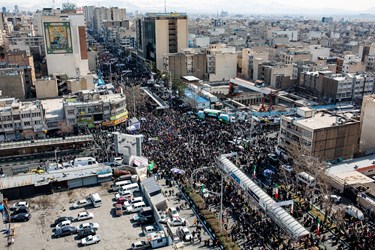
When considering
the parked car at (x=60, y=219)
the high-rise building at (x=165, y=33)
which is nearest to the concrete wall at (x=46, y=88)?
the high-rise building at (x=165, y=33)

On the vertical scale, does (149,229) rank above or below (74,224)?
above

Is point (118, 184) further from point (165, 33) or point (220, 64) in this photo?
point (165, 33)

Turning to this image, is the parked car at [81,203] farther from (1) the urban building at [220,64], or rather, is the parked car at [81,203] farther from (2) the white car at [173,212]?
(1) the urban building at [220,64]

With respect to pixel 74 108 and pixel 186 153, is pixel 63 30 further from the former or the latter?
pixel 186 153

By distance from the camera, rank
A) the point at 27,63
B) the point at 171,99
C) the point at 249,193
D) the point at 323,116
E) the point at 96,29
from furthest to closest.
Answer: the point at 96,29, the point at 27,63, the point at 171,99, the point at 323,116, the point at 249,193

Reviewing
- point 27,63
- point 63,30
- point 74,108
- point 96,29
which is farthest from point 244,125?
point 96,29

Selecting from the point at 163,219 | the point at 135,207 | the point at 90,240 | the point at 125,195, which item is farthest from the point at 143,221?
the point at 90,240
